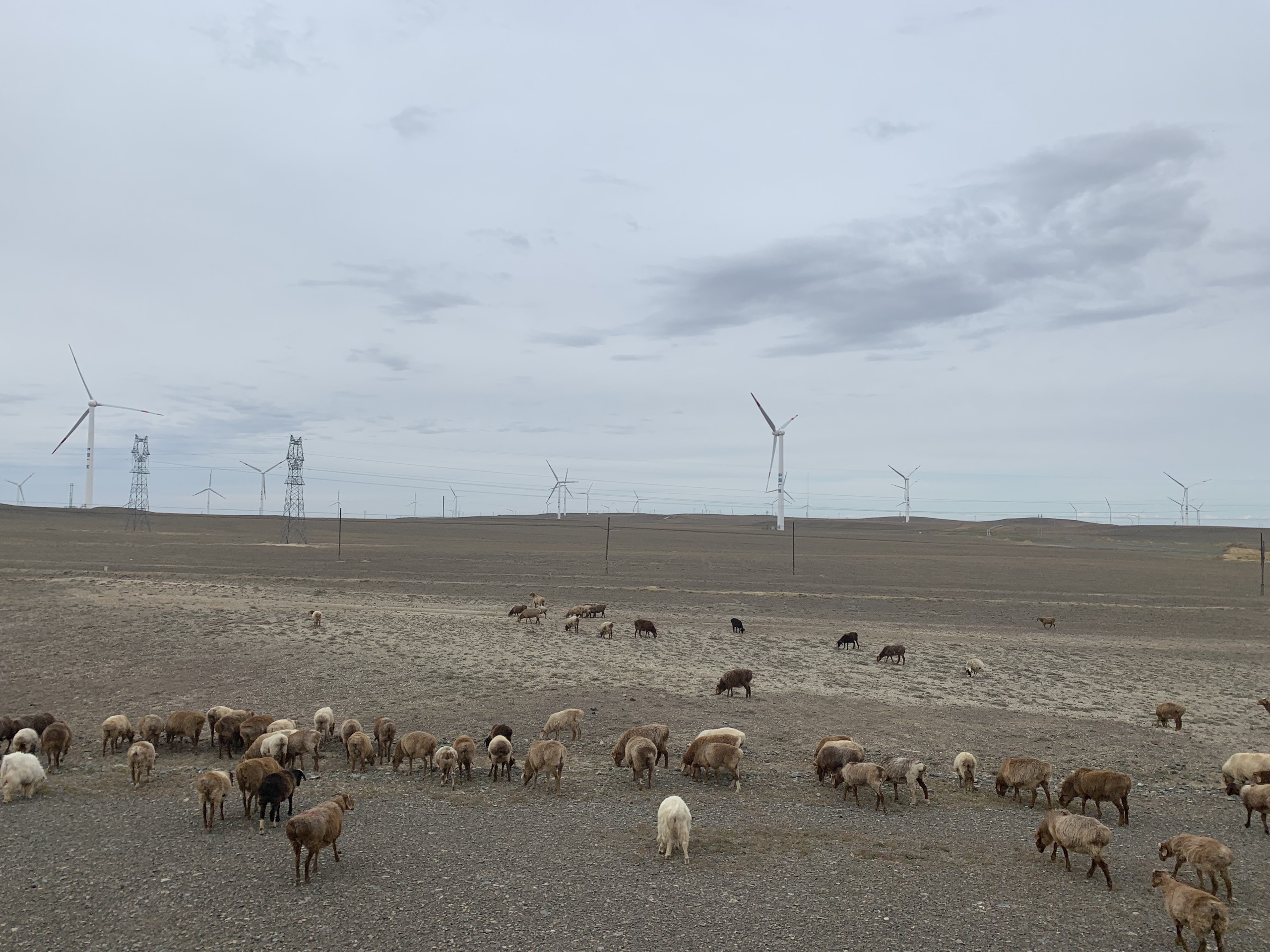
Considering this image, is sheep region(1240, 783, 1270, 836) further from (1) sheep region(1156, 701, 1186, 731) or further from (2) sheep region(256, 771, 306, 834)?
(2) sheep region(256, 771, 306, 834)

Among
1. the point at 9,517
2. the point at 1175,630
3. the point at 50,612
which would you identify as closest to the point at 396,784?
the point at 50,612

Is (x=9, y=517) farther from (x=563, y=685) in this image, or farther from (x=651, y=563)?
(x=563, y=685)

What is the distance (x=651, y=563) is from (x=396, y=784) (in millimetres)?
51510

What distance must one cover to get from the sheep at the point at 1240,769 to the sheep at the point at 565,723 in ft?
36.2

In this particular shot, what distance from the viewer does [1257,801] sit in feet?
37.7

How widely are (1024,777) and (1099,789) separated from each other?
3.67 ft

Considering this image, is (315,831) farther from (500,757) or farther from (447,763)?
(500,757)

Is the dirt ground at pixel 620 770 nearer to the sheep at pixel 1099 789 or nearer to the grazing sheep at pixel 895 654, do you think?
the sheep at pixel 1099 789

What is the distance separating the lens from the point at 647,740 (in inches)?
530

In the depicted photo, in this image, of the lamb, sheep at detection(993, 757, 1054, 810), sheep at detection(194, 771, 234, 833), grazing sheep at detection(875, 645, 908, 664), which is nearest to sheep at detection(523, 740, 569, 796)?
sheep at detection(194, 771, 234, 833)

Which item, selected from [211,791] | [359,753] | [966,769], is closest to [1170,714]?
[966,769]

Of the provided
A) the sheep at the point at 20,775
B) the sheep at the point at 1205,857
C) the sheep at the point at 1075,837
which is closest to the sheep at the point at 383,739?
the sheep at the point at 20,775

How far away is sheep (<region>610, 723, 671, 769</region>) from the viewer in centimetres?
1401

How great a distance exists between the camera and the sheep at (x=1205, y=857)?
908 centimetres
